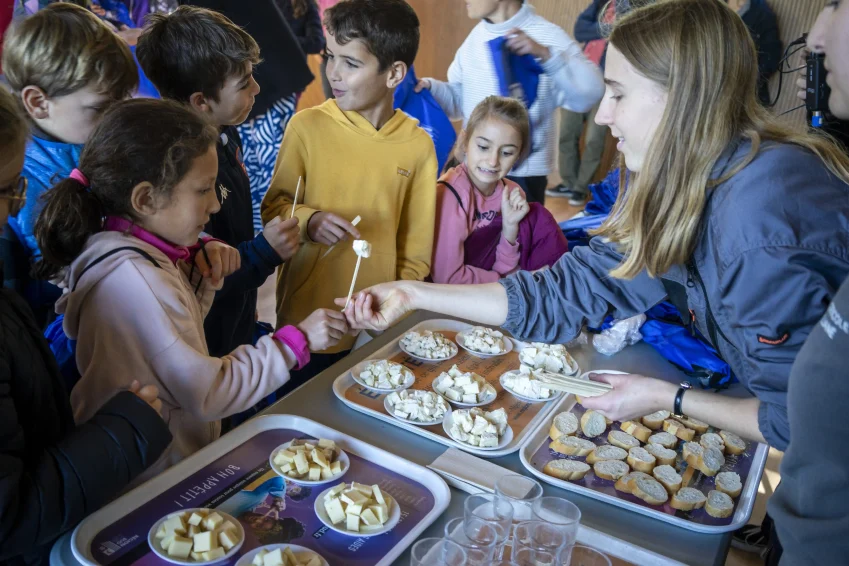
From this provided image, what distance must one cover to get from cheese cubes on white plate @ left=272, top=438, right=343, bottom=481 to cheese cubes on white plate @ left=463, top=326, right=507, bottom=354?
1.98 feet

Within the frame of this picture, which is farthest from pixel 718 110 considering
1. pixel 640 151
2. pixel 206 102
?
pixel 206 102

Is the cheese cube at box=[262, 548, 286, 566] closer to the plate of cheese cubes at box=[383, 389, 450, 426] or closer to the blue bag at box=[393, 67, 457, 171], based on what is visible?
the plate of cheese cubes at box=[383, 389, 450, 426]

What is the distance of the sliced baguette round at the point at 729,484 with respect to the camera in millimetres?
1197

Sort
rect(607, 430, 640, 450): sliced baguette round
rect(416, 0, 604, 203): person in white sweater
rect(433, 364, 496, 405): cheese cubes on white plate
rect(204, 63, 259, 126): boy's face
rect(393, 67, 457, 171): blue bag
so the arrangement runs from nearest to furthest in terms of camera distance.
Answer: rect(607, 430, 640, 450): sliced baguette round → rect(433, 364, 496, 405): cheese cubes on white plate → rect(204, 63, 259, 126): boy's face → rect(416, 0, 604, 203): person in white sweater → rect(393, 67, 457, 171): blue bag

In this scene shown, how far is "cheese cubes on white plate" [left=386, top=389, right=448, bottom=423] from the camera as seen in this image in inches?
52.2

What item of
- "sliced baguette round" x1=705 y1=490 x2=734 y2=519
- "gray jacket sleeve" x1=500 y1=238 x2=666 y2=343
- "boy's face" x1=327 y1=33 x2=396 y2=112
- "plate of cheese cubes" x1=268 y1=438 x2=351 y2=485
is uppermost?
"boy's face" x1=327 y1=33 x2=396 y2=112

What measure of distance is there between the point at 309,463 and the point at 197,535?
23 centimetres

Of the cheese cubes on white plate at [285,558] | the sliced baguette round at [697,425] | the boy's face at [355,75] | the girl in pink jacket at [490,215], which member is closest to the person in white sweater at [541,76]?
the girl in pink jacket at [490,215]

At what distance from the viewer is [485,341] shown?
1676mm

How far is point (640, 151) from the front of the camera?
1.24 metres

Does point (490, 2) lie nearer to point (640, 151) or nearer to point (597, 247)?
point (597, 247)

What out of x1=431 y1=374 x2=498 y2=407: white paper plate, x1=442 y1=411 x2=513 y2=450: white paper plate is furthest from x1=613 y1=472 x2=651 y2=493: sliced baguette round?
x1=431 y1=374 x2=498 y2=407: white paper plate

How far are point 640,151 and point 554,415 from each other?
1.85ft

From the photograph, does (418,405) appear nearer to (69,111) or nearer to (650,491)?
(650,491)
